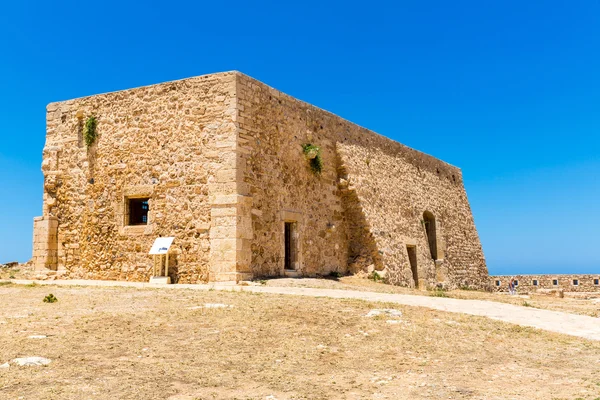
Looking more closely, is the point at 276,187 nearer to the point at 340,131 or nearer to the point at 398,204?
the point at 340,131

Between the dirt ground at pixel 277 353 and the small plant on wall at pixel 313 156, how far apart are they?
21.8ft

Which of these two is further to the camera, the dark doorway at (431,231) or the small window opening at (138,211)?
the dark doorway at (431,231)

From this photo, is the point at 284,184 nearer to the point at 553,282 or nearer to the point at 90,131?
the point at 90,131

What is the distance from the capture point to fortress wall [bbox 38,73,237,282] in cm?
1288

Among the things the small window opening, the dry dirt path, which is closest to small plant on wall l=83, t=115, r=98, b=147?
the small window opening

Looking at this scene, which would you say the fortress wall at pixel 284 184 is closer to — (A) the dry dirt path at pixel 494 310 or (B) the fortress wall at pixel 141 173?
(B) the fortress wall at pixel 141 173

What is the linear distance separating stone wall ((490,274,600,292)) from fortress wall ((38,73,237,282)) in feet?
81.3

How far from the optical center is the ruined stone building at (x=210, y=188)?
1281cm

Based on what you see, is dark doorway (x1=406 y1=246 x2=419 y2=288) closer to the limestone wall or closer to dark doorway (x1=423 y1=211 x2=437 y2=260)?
the limestone wall

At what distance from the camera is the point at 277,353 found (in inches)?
243

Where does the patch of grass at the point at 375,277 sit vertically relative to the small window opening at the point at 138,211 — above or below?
below

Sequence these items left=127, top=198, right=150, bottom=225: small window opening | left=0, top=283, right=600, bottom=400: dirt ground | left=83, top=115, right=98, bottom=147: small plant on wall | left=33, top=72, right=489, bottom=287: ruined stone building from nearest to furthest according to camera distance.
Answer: left=0, top=283, right=600, bottom=400: dirt ground
left=33, top=72, right=489, bottom=287: ruined stone building
left=127, top=198, right=150, bottom=225: small window opening
left=83, top=115, right=98, bottom=147: small plant on wall

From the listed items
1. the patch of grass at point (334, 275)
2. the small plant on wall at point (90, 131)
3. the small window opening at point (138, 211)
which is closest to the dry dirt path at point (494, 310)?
the small window opening at point (138, 211)

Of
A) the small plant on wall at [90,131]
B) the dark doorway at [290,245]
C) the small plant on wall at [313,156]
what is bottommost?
the dark doorway at [290,245]
